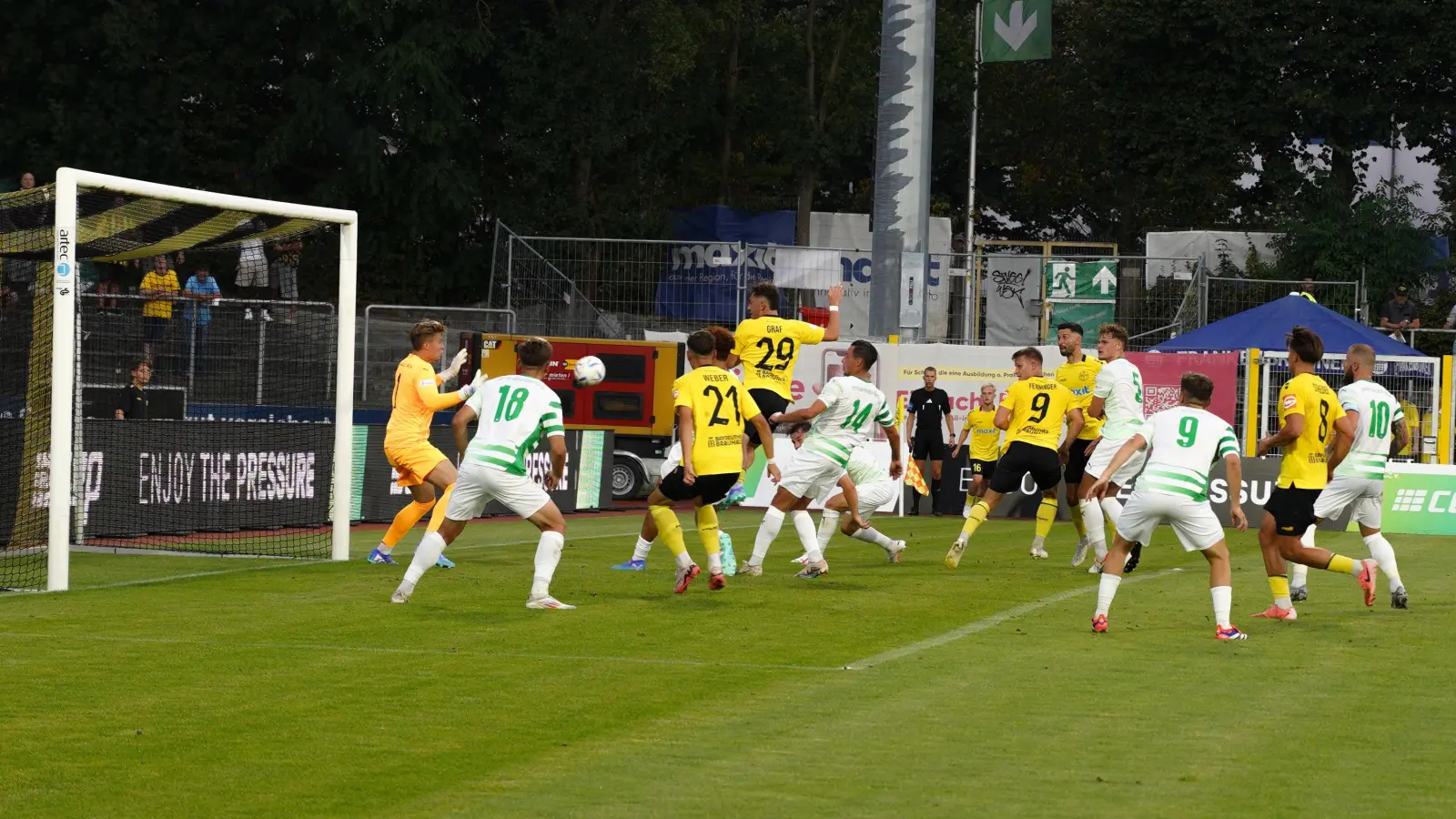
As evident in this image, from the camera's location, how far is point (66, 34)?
38.5m

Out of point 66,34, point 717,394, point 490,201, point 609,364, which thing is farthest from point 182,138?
point 717,394

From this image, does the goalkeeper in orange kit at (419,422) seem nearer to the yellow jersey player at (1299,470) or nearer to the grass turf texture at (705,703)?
the grass turf texture at (705,703)

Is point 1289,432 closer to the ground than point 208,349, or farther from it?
closer to the ground

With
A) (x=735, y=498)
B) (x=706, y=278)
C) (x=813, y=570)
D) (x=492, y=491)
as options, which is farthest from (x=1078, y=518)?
(x=706, y=278)

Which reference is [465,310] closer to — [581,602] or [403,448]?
[403,448]

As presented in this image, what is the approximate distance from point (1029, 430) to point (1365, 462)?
11.1ft

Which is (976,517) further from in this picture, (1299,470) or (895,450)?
(1299,470)

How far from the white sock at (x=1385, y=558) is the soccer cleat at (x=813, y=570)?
4319 millimetres

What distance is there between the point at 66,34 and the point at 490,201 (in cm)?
966

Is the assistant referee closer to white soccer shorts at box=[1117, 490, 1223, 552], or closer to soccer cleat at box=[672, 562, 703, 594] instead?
soccer cleat at box=[672, 562, 703, 594]

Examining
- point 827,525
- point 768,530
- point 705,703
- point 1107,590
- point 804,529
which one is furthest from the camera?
point 827,525

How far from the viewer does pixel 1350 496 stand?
1375 cm

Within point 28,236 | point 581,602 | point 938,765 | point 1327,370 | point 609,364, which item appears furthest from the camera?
point 609,364

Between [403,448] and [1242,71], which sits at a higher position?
[1242,71]
